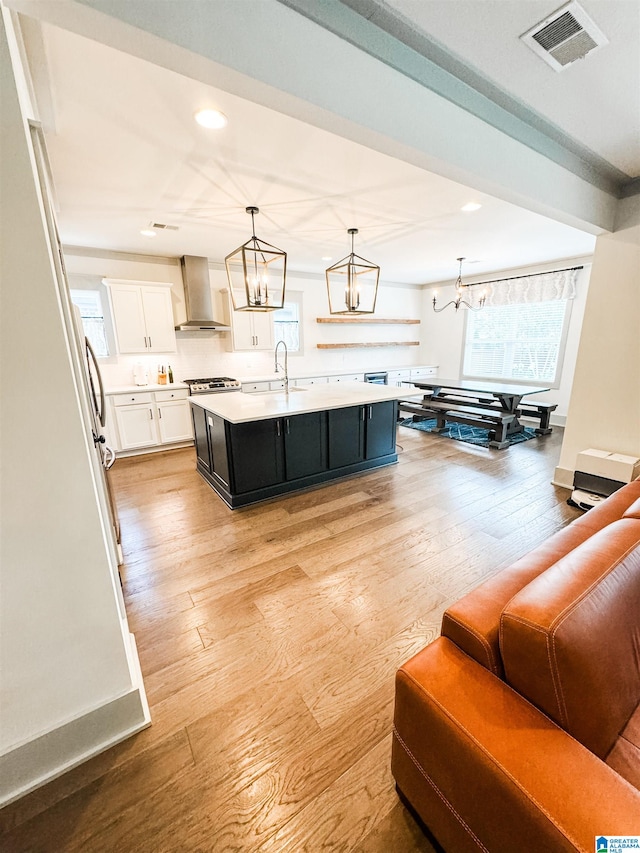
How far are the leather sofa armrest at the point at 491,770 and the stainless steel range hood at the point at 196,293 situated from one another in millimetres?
4811

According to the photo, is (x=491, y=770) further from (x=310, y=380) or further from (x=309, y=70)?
(x=310, y=380)

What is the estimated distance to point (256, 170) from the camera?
Answer: 236 cm

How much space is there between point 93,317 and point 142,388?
118 centimetres

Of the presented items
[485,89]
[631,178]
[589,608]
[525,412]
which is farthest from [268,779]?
[525,412]

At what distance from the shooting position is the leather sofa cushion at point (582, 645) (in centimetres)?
77

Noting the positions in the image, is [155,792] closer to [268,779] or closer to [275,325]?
[268,779]

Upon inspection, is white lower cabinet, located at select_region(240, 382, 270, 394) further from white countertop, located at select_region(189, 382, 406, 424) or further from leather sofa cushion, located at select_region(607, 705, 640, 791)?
leather sofa cushion, located at select_region(607, 705, 640, 791)

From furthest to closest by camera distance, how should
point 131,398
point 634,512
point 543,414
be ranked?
point 543,414 → point 131,398 → point 634,512

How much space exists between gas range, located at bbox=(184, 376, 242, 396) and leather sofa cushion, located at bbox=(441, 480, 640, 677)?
434 centimetres

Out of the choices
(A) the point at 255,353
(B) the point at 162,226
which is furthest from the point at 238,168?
(A) the point at 255,353

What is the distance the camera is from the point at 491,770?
71 cm

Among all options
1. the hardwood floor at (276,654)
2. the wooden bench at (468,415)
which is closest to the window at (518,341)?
the wooden bench at (468,415)

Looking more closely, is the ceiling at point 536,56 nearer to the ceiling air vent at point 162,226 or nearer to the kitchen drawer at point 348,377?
the ceiling air vent at point 162,226

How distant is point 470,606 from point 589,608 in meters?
0.29
